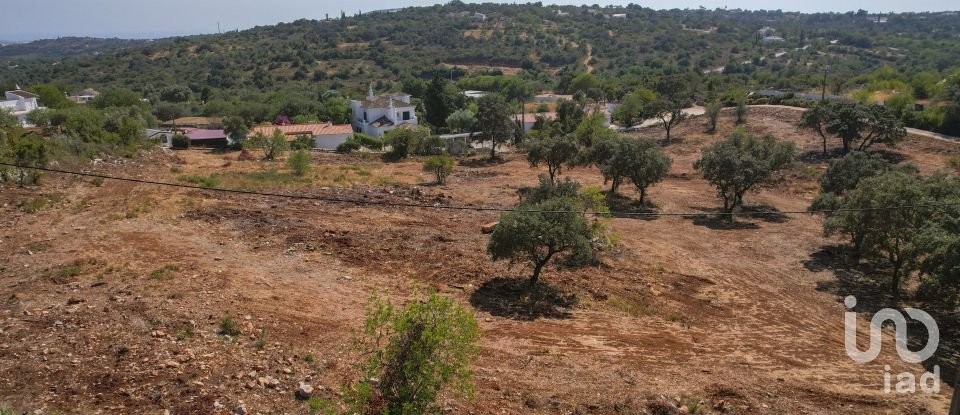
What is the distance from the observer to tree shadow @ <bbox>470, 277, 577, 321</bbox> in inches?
590

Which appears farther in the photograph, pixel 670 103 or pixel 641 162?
pixel 670 103

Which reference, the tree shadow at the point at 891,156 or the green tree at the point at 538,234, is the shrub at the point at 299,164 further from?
the tree shadow at the point at 891,156

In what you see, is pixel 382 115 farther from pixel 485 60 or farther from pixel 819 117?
pixel 485 60

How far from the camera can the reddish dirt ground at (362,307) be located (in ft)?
34.3

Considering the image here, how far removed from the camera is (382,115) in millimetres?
55531

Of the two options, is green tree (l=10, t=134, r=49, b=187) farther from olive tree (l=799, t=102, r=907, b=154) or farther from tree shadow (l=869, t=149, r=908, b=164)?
tree shadow (l=869, t=149, r=908, b=164)

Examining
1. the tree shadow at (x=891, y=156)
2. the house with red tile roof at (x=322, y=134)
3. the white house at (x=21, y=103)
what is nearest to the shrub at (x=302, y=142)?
the house with red tile roof at (x=322, y=134)

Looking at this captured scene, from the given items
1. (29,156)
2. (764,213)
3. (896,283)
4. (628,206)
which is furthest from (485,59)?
(896,283)

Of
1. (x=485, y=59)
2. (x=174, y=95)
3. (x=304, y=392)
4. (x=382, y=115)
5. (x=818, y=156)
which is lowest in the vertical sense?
(x=304, y=392)

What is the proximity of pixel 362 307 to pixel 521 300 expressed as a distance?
4.29m

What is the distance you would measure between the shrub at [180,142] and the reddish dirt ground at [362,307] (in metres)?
16.5

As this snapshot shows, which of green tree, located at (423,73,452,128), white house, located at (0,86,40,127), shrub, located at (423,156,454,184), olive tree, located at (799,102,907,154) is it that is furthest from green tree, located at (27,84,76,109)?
olive tree, located at (799,102,907,154)

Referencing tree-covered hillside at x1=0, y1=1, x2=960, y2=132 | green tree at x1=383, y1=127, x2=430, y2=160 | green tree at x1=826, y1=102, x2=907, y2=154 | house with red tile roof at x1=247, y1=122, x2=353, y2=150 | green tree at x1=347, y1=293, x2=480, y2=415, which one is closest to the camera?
green tree at x1=347, y1=293, x2=480, y2=415

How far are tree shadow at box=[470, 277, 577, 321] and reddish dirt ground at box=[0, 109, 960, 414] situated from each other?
0.23 feet
